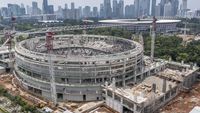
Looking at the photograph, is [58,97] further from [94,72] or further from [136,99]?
[136,99]

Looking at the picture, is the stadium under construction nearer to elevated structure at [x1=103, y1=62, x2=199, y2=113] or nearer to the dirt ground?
elevated structure at [x1=103, y1=62, x2=199, y2=113]

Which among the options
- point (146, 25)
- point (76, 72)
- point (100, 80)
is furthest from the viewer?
point (146, 25)

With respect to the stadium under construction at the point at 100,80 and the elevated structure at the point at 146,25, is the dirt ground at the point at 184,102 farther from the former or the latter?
the elevated structure at the point at 146,25

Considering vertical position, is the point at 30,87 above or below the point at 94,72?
below

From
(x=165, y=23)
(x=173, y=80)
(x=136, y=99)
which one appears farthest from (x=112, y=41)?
(x=165, y=23)

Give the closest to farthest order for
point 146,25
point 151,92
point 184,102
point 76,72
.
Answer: point 151,92, point 76,72, point 184,102, point 146,25

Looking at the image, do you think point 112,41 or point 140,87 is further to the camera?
point 112,41

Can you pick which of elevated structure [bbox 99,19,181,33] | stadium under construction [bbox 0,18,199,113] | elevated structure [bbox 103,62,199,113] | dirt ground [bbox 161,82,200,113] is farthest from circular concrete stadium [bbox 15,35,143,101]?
elevated structure [bbox 99,19,181,33]

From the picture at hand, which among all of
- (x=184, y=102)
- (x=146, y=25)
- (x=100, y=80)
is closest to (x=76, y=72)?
(x=100, y=80)

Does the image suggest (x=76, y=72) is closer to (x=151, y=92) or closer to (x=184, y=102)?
(x=151, y=92)
